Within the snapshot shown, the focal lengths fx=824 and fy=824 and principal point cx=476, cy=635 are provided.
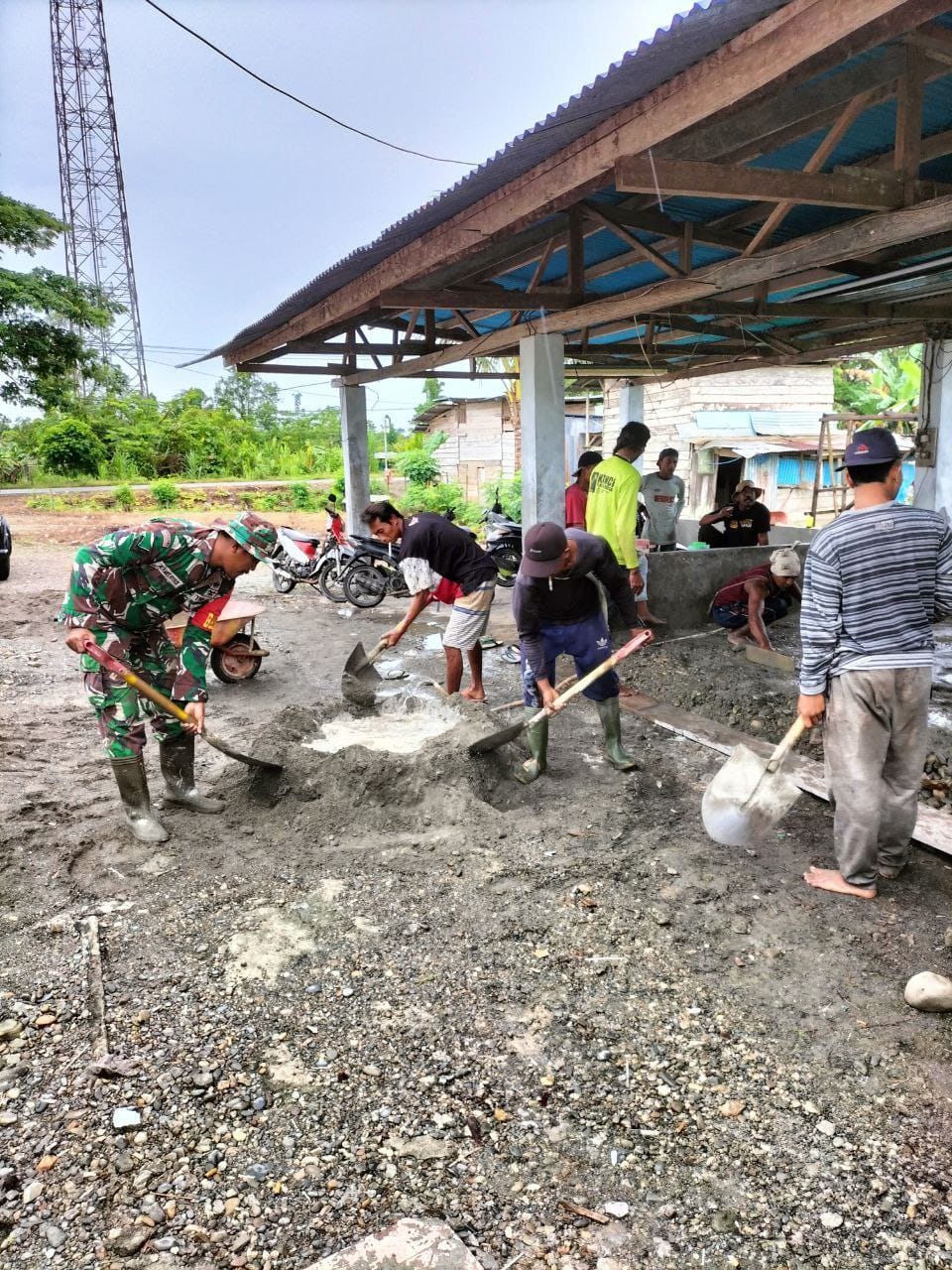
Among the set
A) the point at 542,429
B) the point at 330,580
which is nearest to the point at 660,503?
the point at 542,429

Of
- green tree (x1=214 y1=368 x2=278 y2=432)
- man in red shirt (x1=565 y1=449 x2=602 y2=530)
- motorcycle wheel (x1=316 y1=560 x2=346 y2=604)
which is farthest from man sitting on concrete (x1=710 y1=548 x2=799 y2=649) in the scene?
green tree (x1=214 y1=368 x2=278 y2=432)

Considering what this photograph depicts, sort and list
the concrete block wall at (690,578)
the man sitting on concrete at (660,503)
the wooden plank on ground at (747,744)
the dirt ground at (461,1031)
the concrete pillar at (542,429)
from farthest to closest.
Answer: the man sitting on concrete at (660,503) → the concrete block wall at (690,578) → the concrete pillar at (542,429) → the wooden plank on ground at (747,744) → the dirt ground at (461,1031)

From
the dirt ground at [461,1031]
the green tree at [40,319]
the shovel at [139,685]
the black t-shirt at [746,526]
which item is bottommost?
the dirt ground at [461,1031]

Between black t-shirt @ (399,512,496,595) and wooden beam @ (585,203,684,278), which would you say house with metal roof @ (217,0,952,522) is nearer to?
wooden beam @ (585,203,684,278)

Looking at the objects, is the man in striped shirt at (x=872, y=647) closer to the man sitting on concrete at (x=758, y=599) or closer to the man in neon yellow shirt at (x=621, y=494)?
the man in neon yellow shirt at (x=621, y=494)

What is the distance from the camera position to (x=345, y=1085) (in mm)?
2348

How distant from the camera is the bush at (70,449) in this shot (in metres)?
23.4

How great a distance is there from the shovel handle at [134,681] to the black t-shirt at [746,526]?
19.5 ft

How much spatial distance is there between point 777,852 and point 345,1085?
2.19 m

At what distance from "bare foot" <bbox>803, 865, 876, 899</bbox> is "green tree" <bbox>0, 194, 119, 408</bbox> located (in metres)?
15.4

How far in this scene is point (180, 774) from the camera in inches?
162

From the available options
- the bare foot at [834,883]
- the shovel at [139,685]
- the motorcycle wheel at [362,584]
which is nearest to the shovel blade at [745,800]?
the bare foot at [834,883]

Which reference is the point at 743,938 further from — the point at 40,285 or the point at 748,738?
the point at 40,285

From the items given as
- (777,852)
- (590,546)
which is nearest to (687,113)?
(590,546)
